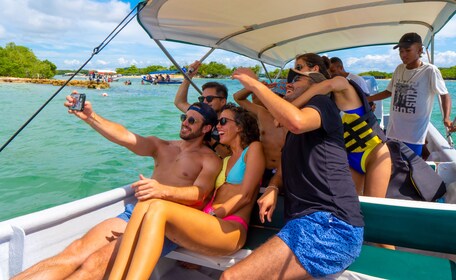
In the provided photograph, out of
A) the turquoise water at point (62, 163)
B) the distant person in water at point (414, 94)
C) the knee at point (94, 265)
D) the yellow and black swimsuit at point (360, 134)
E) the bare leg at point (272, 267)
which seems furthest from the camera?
the turquoise water at point (62, 163)

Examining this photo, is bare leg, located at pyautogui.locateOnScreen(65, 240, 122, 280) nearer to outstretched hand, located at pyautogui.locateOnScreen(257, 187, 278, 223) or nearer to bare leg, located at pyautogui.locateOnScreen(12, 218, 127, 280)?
bare leg, located at pyautogui.locateOnScreen(12, 218, 127, 280)

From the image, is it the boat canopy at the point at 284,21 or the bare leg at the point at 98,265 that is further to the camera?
the boat canopy at the point at 284,21

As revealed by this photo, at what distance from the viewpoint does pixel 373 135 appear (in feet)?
6.93

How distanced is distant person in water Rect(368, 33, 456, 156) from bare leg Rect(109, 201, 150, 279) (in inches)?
106

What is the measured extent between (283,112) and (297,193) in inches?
17.9

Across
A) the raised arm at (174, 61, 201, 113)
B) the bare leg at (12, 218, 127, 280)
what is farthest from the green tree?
the bare leg at (12, 218, 127, 280)

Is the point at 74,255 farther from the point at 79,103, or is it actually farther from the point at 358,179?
the point at 358,179

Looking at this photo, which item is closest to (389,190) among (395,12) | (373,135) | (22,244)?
(373,135)

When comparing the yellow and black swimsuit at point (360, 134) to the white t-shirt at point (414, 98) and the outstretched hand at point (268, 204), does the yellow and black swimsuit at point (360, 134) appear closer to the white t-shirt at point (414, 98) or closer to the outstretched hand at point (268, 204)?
the outstretched hand at point (268, 204)

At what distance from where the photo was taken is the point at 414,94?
3.33m

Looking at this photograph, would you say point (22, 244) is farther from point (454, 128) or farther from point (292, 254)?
point (454, 128)

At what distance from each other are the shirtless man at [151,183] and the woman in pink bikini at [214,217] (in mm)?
133

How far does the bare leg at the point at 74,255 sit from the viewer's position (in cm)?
177

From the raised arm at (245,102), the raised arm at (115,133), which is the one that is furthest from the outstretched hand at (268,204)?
the raised arm at (115,133)
